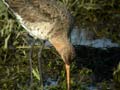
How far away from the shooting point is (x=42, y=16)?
7.08 m

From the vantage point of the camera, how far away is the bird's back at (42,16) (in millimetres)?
7016

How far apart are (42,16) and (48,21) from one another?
118 millimetres

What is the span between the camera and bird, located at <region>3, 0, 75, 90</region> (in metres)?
7.01

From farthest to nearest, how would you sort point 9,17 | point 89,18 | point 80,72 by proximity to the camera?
point 89,18 < point 9,17 < point 80,72

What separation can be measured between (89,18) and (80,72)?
69.3 inches

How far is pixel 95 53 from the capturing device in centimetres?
784

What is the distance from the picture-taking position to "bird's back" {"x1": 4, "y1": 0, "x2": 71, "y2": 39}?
702 centimetres

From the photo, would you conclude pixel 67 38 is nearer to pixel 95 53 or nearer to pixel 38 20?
pixel 38 20

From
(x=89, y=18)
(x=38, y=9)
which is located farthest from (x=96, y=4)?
(x=38, y=9)

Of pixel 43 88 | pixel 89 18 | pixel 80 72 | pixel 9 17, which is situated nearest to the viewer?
pixel 43 88

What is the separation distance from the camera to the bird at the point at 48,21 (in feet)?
23.0

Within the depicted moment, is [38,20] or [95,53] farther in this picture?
[95,53]

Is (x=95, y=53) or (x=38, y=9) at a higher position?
(x=38, y=9)

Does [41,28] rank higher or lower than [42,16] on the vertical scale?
lower
